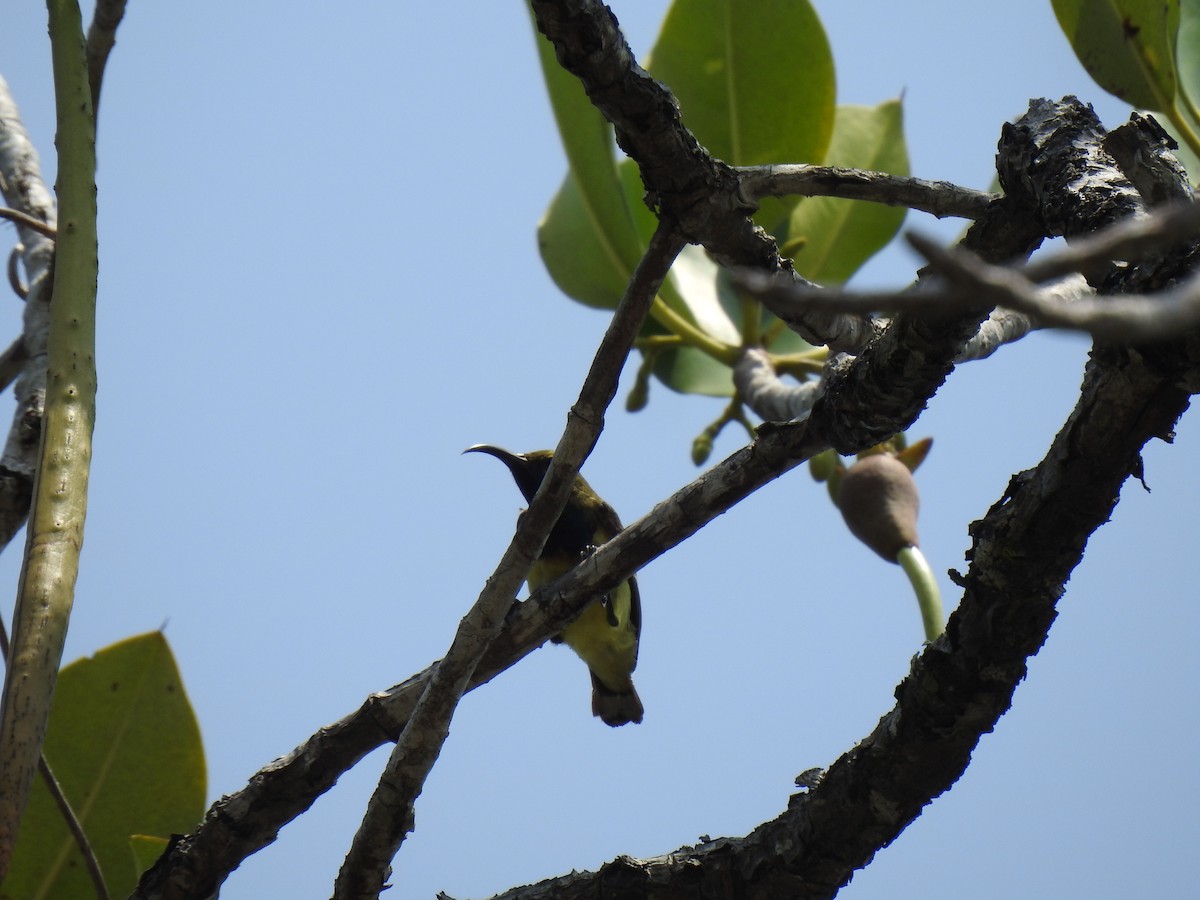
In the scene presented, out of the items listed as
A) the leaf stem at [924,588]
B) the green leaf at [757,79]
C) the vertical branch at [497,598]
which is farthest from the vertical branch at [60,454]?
the green leaf at [757,79]

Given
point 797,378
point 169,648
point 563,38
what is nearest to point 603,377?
point 563,38

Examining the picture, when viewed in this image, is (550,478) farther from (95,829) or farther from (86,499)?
(95,829)

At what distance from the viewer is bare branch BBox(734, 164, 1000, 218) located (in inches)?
84.7

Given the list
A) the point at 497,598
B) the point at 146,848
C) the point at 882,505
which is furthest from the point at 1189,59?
the point at 146,848

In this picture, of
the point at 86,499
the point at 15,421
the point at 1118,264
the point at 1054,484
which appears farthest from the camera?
the point at 15,421

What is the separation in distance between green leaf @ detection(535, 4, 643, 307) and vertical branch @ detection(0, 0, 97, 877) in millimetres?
1727

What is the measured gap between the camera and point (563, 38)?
1710 mm

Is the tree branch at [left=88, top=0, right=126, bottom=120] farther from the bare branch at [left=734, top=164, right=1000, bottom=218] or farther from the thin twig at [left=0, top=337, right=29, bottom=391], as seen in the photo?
the bare branch at [left=734, top=164, right=1000, bottom=218]

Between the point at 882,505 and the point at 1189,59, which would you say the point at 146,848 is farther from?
the point at 1189,59

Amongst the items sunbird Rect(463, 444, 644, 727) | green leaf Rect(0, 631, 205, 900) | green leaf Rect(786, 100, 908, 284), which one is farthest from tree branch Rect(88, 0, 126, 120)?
green leaf Rect(786, 100, 908, 284)

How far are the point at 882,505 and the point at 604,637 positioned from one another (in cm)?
183

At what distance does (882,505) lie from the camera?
3314 mm

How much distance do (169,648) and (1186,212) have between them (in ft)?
10.3

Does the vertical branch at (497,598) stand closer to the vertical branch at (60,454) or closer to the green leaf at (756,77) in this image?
the vertical branch at (60,454)
